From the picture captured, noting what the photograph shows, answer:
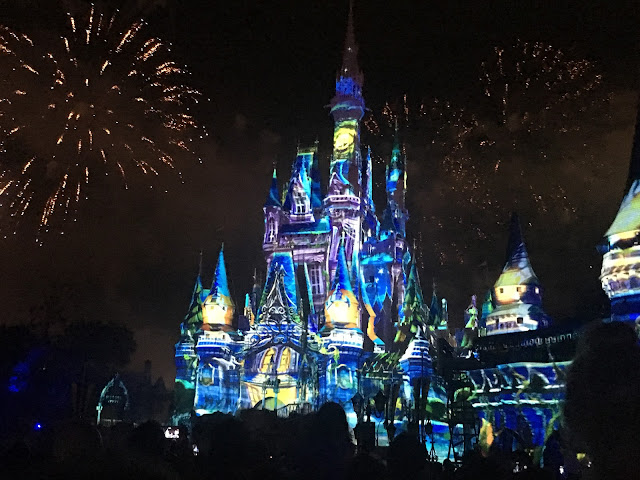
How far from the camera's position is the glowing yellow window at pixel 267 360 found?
45.6 meters

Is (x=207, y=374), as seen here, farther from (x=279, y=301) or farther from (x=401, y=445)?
(x=401, y=445)

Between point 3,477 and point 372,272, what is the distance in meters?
46.7

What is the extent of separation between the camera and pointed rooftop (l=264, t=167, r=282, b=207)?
54.0m

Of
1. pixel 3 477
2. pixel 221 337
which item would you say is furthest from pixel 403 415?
pixel 3 477

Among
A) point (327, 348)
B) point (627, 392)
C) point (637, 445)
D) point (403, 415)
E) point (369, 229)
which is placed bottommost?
point (637, 445)

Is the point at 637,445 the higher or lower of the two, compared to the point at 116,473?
higher

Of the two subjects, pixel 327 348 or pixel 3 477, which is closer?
pixel 3 477

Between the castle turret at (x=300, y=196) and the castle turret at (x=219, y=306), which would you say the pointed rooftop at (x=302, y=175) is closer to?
the castle turret at (x=300, y=196)

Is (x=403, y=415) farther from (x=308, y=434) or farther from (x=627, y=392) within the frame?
(x=627, y=392)

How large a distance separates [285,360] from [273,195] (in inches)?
584

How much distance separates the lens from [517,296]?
41688mm

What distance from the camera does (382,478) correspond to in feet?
35.0

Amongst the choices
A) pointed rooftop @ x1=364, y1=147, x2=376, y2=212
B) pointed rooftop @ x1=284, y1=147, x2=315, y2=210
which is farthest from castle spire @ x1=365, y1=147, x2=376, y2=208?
pointed rooftop @ x1=284, y1=147, x2=315, y2=210

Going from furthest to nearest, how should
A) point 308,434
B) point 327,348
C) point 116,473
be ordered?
point 327,348 < point 308,434 < point 116,473
